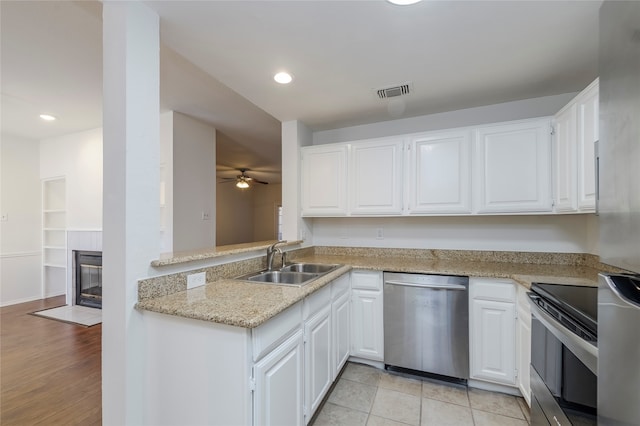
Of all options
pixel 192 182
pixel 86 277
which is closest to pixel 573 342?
pixel 192 182

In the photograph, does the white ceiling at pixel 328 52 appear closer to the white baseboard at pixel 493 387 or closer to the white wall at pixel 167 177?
the white wall at pixel 167 177

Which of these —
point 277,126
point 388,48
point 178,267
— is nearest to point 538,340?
point 388,48

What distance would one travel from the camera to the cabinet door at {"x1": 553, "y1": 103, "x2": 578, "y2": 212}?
1914 millimetres

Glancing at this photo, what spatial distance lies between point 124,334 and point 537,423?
2176 mm

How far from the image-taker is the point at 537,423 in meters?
1.46

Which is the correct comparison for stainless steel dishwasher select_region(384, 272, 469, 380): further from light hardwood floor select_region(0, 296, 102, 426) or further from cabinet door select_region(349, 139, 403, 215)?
light hardwood floor select_region(0, 296, 102, 426)

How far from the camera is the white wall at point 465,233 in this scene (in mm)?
2455

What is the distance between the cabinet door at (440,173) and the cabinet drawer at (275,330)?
63.8 inches

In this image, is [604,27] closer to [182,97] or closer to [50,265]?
[182,97]

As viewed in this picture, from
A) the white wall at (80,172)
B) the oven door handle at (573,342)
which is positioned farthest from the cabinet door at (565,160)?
the white wall at (80,172)

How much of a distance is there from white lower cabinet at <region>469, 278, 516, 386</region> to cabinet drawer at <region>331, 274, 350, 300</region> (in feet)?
3.24

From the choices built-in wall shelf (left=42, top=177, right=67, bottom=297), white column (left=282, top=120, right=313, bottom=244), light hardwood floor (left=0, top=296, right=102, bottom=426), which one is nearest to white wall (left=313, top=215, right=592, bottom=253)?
white column (left=282, top=120, right=313, bottom=244)

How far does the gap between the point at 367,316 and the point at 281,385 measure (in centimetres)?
124

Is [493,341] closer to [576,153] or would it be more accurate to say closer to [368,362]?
[368,362]
